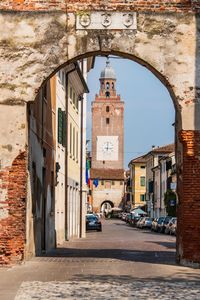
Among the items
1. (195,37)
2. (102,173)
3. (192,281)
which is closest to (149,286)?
(192,281)

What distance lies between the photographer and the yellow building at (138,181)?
139 meters

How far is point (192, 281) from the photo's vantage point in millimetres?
15883

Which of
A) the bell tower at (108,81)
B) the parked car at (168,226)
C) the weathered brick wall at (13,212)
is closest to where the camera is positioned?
the weathered brick wall at (13,212)

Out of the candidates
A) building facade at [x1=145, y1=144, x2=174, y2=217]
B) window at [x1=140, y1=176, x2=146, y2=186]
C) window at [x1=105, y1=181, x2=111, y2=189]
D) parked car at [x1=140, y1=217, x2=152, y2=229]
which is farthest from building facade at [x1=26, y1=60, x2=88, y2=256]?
window at [x1=105, y1=181, x2=111, y2=189]

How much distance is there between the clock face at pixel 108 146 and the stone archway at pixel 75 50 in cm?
11876

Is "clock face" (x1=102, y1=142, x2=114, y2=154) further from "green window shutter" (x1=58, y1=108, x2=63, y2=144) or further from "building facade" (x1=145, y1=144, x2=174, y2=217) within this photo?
"green window shutter" (x1=58, y1=108, x2=63, y2=144)

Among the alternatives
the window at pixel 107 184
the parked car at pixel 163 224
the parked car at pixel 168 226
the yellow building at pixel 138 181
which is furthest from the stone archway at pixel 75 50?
the window at pixel 107 184

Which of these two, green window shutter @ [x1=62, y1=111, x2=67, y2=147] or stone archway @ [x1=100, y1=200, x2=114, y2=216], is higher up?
green window shutter @ [x1=62, y1=111, x2=67, y2=147]

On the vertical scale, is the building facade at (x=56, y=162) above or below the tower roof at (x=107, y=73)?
below

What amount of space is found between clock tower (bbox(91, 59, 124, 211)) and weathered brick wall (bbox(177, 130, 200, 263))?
119548 millimetres

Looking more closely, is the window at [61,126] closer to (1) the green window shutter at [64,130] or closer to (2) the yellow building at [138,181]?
(1) the green window shutter at [64,130]

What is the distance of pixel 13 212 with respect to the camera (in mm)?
19875

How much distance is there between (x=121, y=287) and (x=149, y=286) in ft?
1.87

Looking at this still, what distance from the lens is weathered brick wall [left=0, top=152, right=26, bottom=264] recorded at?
773 inches
